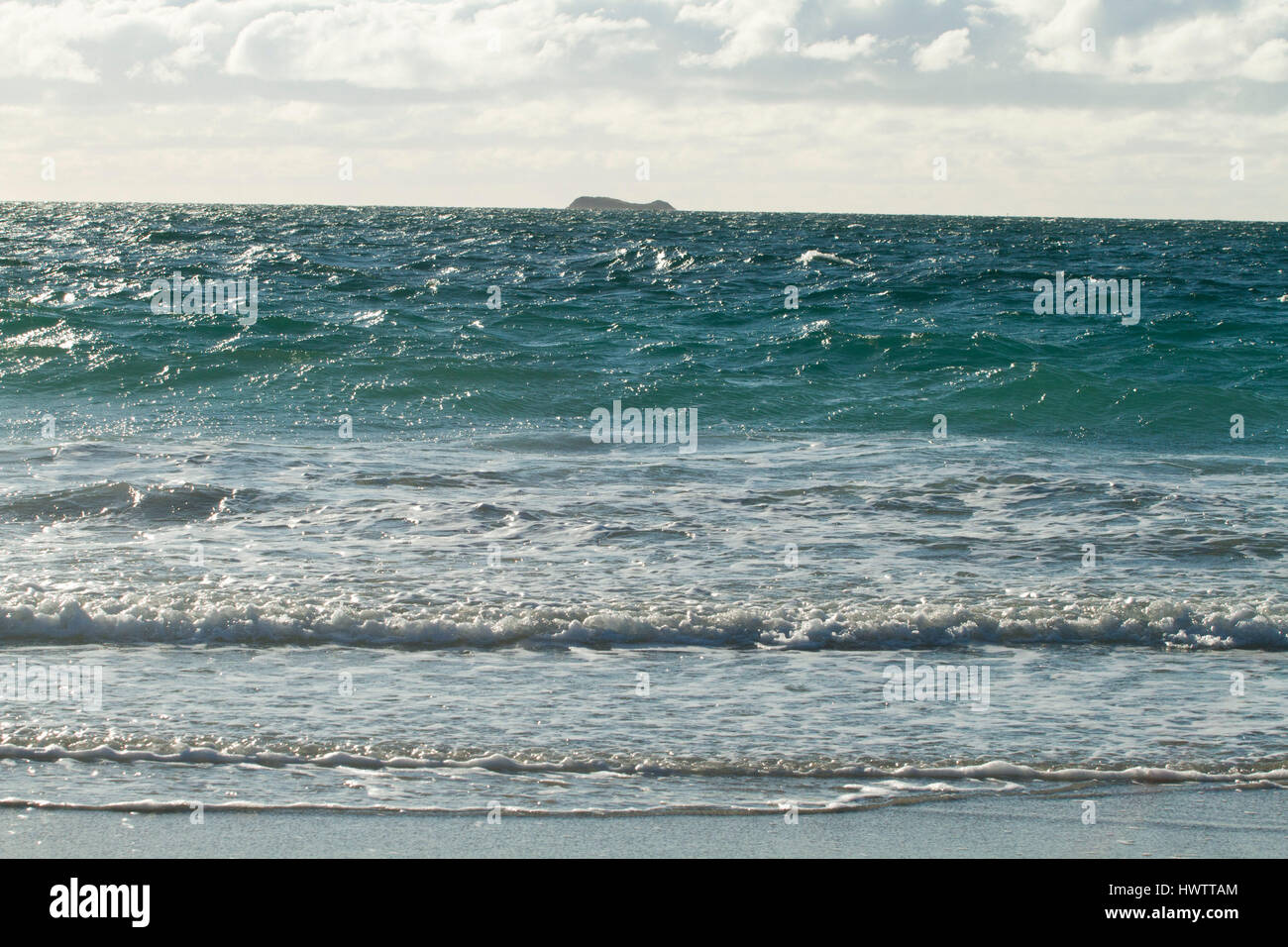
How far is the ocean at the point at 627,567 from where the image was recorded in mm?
4695

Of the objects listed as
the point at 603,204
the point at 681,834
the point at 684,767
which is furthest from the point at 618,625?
Result: the point at 603,204

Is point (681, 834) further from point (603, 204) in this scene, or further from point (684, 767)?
point (603, 204)

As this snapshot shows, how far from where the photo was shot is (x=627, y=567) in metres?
7.75

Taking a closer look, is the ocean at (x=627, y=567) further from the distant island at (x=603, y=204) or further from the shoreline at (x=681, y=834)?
the distant island at (x=603, y=204)

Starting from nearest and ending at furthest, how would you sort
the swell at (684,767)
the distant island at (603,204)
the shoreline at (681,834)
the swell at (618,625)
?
the shoreline at (681,834), the swell at (684,767), the swell at (618,625), the distant island at (603,204)

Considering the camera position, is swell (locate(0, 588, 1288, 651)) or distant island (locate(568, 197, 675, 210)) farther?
distant island (locate(568, 197, 675, 210))

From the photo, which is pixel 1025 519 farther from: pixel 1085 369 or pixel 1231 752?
pixel 1085 369

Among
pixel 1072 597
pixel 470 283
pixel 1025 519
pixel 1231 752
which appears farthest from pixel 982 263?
pixel 1231 752

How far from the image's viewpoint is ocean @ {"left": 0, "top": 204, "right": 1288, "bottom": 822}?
4.70 metres

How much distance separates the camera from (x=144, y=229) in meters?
46.0

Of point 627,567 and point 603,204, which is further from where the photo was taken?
point 603,204

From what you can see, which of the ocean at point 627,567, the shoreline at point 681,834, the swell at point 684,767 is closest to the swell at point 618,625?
the ocean at point 627,567

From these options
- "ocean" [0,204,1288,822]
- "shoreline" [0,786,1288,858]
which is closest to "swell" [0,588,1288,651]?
"ocean" [0,204,1288,822]

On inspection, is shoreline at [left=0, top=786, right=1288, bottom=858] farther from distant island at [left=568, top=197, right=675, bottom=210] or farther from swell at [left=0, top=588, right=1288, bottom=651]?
distant island at [left=568, top=197, right=675, bottom=210]
